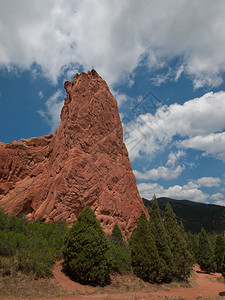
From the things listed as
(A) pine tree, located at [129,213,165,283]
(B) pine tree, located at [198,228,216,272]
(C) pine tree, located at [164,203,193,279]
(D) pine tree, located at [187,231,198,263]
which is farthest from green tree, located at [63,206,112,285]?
(D) pine tree, located at [187,231,198,263]

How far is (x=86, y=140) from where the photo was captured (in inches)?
957

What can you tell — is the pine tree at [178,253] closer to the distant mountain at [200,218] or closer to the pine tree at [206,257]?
the pine tree at [206,257]

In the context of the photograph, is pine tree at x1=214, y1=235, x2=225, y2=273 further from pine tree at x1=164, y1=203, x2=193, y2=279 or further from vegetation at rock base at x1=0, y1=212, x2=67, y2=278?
vegetation at rock base at x1=0, y1=212, x2=67, y2=278

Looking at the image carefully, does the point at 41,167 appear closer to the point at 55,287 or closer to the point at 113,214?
the point at 113,214

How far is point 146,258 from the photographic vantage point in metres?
15.9

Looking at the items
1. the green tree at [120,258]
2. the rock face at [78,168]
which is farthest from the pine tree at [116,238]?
the rock face at [78,168]

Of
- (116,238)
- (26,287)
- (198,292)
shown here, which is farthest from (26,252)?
(198,292)

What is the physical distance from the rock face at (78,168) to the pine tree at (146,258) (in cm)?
467

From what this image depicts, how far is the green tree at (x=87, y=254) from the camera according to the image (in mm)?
12406

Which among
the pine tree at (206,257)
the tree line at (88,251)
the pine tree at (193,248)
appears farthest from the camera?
the pine tree at (193,248)

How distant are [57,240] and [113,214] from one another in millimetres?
7795

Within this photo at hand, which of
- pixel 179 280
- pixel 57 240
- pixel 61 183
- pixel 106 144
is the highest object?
pixel 106 144

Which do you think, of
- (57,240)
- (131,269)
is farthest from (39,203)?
(131,269)

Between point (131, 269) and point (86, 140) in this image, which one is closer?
point (131, 269)
